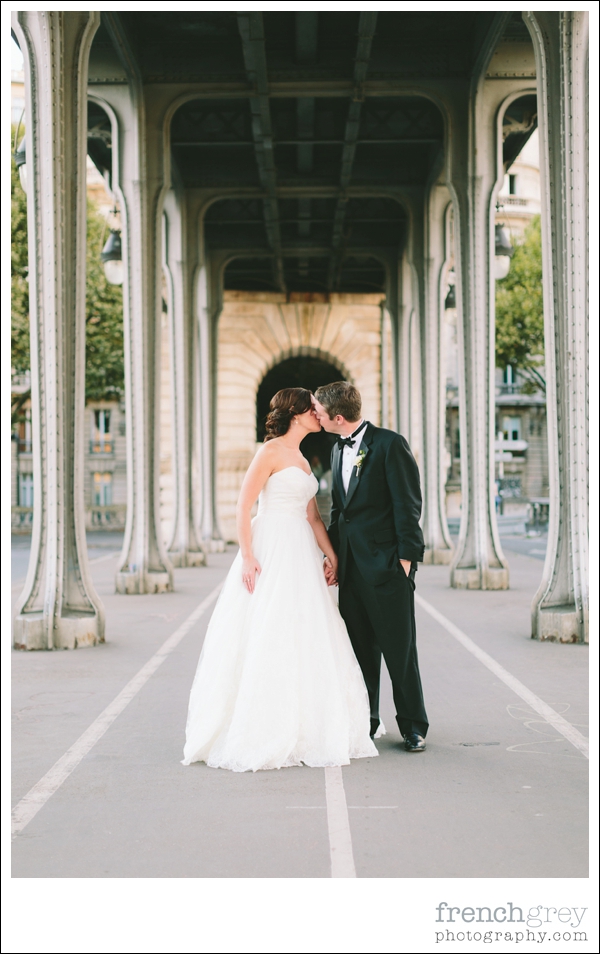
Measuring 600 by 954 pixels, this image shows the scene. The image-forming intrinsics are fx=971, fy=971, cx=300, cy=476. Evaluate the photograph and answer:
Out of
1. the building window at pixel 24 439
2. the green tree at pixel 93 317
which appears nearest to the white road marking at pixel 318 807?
the green tree at pixel 93 317

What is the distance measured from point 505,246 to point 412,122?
3253 millimetres

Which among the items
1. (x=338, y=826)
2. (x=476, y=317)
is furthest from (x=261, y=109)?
(x=338, y=826)

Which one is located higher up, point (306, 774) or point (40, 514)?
point (40, 514)

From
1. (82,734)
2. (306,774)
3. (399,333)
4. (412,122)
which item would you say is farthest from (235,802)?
(399,333)

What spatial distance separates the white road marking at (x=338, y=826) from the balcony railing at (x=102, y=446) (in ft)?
172

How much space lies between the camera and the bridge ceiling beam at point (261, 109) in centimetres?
1268

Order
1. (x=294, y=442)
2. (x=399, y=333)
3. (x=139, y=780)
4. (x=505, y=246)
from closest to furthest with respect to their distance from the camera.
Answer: (x=139, y=780) → (x=294, y=442) → (x=505, y=246) → (x=399, y=333)

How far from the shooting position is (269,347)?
30688 millimetres

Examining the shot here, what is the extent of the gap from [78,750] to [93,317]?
106 ft

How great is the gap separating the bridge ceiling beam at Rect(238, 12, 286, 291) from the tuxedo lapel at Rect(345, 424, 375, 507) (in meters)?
8.52

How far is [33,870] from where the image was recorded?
13.3 ft

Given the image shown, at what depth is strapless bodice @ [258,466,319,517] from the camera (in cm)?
586

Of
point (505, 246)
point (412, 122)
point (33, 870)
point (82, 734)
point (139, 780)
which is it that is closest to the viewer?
point (33, 870)

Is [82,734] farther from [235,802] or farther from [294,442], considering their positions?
[294,442]
